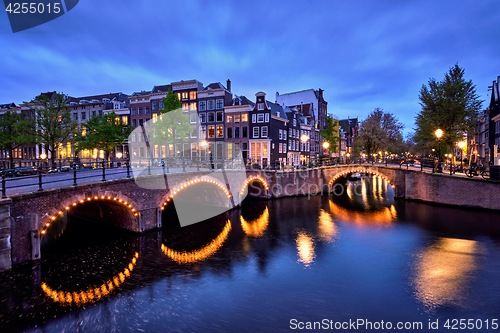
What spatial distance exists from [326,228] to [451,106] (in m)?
25.6

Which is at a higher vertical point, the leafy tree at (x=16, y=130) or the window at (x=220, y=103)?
the window at (x=220, y=103)

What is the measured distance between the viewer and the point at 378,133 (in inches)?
1891

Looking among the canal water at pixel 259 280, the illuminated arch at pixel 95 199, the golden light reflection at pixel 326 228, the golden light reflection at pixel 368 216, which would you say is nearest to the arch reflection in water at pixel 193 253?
the canal water at pixel 259 280

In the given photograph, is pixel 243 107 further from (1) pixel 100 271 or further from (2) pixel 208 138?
(1) pixel 100 271

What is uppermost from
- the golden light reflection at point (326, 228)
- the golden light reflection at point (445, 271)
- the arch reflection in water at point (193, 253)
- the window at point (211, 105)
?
the window at point (211, 105)

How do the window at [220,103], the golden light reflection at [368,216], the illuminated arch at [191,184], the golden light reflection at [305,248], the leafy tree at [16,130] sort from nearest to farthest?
1. the golden light reflection at [305,248]
2. the illuminated arch at [191,184]
3. the golden light reflection at [368,216]
4. the leafy tree at [16,130]
5. the window at [220,103]

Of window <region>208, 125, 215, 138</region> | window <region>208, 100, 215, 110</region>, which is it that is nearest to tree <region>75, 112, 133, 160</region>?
window <region>208, 125, 215, 138</region>

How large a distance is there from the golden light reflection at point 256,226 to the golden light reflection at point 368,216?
692cm

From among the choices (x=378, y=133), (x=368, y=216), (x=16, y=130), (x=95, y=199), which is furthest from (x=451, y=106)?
(x=16, y=130)

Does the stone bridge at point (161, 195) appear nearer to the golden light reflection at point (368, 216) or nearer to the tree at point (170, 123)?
the golden light reflection at point (368, 216)

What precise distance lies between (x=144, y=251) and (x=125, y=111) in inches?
1757

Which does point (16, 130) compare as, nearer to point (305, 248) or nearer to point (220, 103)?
point (220, 103)

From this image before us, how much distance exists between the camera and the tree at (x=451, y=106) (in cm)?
3188

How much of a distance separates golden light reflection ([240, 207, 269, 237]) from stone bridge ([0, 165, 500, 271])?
4.36 m
